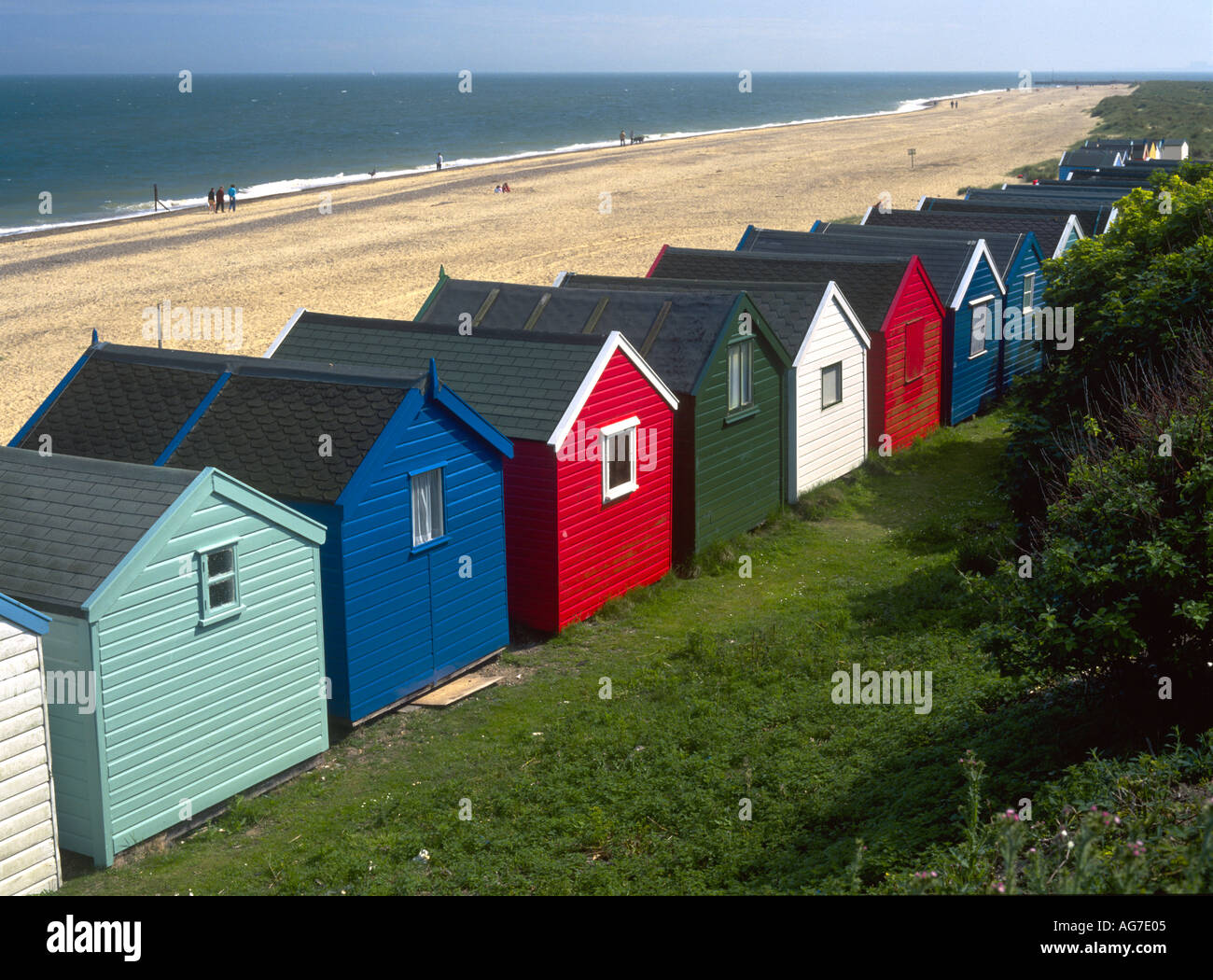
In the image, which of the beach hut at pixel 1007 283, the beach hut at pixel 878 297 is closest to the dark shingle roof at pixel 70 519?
the beach hut at pixel 878 297

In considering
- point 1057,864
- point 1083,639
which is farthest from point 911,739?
point 1057,864

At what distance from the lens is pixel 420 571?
15000 mm

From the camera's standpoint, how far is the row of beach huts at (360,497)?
36.8 ft

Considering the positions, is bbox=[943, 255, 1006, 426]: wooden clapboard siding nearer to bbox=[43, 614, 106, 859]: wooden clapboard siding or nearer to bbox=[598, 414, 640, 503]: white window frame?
bbox=[598, 414, 640, 503]: white window frame

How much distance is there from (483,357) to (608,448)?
7.38ft

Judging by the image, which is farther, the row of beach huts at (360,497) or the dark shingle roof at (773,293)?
the dark shingle roof at (773,293)

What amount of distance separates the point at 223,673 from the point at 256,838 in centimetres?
160

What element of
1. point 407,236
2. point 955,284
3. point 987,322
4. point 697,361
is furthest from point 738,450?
point 407,236

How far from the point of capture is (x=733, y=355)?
Answer: 20.4m

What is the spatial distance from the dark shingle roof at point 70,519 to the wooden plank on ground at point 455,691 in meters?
4.55

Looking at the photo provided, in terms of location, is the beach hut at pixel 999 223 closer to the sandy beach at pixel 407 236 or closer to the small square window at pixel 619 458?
the sandy beach at pixel 407 236

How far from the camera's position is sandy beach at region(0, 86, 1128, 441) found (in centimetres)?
4197

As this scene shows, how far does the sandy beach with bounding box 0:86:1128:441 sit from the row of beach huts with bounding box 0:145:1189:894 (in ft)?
48.7

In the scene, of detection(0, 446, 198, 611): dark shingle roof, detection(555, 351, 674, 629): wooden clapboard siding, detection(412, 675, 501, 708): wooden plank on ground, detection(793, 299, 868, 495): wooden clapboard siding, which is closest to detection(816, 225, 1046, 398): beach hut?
detection(793, 299, 868, 495): wooden clapboard siding
